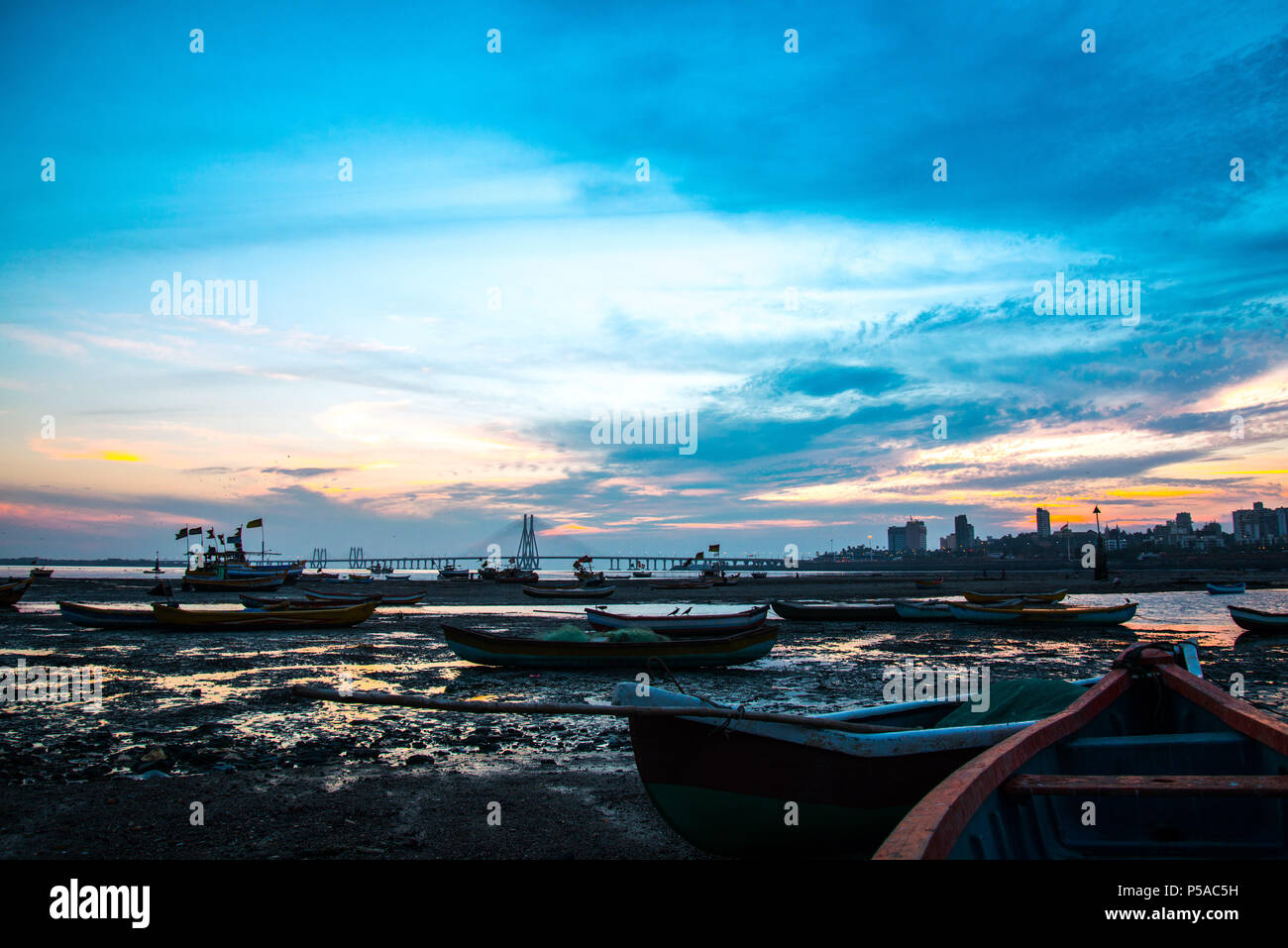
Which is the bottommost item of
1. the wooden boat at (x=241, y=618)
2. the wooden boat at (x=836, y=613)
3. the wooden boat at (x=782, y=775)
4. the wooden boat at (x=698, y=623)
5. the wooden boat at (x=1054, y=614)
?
the wooden boat at (x=836, y=613)

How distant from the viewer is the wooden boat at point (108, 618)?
27.0m

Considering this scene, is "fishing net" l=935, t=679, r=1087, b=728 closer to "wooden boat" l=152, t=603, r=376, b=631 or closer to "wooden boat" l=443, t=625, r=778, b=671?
"wooden boat" l=443, t=625, r=778, b=671

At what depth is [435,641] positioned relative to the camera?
82.6 feet

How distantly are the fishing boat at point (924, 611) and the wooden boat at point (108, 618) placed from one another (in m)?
29.5

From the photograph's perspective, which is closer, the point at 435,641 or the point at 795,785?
the point at 795,785

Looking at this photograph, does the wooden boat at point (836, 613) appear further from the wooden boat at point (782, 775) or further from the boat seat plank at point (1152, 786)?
the boat seat plank at point (1152, 786)

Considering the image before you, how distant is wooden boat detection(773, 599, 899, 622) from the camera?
32438mm

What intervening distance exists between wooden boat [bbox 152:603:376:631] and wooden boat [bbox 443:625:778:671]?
13.6 m

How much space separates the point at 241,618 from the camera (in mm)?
27031

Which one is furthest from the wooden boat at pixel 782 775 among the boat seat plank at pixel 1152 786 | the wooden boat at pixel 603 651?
the wooden boat at pixel 603 651

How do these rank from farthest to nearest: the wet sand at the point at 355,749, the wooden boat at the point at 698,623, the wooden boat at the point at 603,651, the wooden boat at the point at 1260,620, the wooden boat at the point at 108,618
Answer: the wooden boat at the point at 108,618, the wooden boat at the point at 1260,620, the wooden boat at the point at 698,623, the wooden boat at the point at 603,651, the wet sand at the point at 355,749
